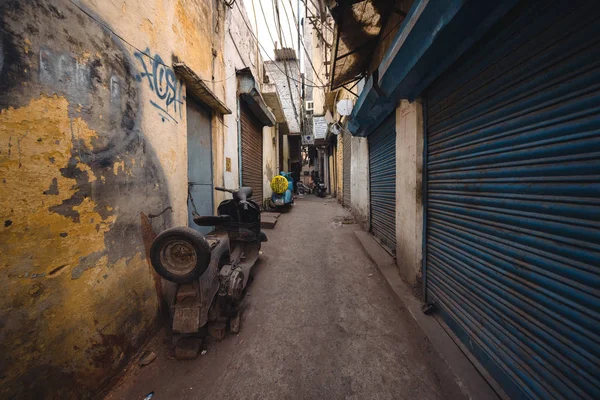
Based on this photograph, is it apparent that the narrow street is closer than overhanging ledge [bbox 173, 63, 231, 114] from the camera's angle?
Yes

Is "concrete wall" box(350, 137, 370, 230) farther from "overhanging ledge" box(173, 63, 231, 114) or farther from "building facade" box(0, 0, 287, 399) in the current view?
"building facade" box(0, 0, 287, 399)

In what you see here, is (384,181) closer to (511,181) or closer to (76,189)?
(511,181)

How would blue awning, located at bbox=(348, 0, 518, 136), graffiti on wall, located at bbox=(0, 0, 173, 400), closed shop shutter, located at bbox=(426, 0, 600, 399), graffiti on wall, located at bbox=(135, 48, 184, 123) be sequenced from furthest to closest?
1. graffiti on wall, located at bbox=(135, 48, 184, 123)
2. blue awning, located at bbox=(348, 0, 518, 136)
3. graffiti on wall, located at bbox=(0, 0, 173, 400)
4. closed shop shutter, located at bbox=(426, 0, 600, 399)

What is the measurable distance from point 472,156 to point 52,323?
143 inches

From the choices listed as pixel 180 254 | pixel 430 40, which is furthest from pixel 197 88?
pixel 430 40

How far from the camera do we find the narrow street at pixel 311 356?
1.72 metres

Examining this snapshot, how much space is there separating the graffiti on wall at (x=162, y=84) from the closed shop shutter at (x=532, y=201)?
3.49 metres

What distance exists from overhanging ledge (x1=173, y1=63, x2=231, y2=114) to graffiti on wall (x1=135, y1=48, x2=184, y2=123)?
0.43 ft

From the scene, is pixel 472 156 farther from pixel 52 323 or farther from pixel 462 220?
pixel 52 323

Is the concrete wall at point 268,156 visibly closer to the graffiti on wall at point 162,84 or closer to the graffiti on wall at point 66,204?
the graffiti on wall at point 162,84

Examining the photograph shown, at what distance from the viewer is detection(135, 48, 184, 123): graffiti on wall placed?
2359 mm

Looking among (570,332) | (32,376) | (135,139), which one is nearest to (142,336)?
(32,376)

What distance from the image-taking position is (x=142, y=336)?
2.14m

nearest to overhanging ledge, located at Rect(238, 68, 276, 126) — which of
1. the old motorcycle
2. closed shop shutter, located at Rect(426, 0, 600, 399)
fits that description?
the old motorcycle
